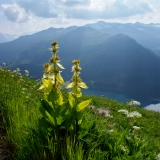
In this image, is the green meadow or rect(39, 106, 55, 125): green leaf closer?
the green meadow

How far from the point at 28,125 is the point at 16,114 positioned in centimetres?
67

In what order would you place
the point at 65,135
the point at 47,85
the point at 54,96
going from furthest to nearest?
the point at 65,135 < the point at 47,85 < the point at 54,96

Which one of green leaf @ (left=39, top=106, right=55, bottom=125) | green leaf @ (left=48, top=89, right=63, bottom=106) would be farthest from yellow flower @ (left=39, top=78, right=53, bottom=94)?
green leaf @ (left=39, top=106, right=55, bottom=125)

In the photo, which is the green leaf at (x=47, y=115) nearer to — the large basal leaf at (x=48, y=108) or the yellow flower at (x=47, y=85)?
the large basal leaf at (x=48, y=108)

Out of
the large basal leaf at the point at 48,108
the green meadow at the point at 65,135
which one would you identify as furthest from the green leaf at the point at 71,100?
the large basal leaf at the point at 48,108

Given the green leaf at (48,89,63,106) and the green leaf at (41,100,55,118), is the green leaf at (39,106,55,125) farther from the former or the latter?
the green leaf at (48,89,63,106)

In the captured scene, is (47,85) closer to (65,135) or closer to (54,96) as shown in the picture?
(54,96)

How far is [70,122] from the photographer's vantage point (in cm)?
450

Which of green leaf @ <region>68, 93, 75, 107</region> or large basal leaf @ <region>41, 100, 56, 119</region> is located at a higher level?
green leaf @ <region>68, 93, 75, 107</region>

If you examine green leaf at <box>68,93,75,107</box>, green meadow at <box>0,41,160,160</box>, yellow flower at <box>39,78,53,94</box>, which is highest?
yellow flower at <box>39,78,53,94</box>

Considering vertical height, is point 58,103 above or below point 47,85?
below

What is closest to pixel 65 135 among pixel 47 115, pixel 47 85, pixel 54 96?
pixel 47 115

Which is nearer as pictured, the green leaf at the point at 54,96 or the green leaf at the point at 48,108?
the green leaf at the point at 54,96

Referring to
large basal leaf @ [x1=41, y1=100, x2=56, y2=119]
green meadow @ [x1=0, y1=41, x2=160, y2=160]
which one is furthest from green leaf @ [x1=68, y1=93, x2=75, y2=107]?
large basal leaf @ [x1=41, y1=100, x2=56, y2=119]
